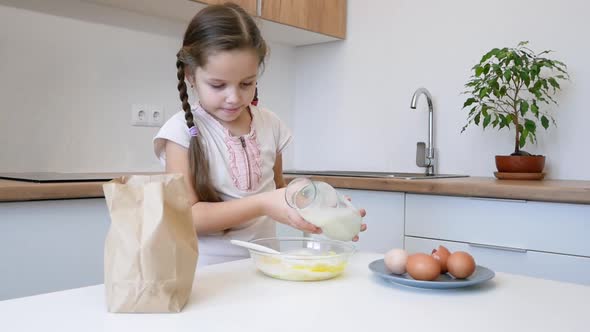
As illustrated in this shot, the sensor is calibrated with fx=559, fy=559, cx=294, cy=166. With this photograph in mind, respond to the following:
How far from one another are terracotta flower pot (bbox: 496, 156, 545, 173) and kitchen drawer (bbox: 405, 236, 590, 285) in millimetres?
388

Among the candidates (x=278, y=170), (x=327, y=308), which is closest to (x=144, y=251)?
(x=327, y=308)

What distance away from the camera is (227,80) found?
1.09 meters

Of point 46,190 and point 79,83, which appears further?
point 79,83

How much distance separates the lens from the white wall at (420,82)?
6.59 ft

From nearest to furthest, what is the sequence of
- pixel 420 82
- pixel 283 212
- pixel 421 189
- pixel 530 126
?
pixel 283 212
pixel 421 189
pixel 530 126
pixel 420 82

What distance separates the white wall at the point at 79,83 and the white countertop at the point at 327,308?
131 centimetres

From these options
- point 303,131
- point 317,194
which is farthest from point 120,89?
point 317,194

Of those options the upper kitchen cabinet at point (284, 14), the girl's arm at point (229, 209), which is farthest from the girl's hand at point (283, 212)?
the upper kitchen cabinet at point (284, 14)

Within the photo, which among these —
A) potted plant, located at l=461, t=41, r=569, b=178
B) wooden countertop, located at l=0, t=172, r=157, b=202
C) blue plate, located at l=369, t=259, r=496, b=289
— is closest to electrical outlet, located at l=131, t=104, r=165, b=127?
wooden countertop, located at l=0, t=172, r=157, b=202

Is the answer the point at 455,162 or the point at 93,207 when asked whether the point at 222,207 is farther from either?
the point at 455,162

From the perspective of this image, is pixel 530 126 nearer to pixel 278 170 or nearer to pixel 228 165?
pixel 278 170

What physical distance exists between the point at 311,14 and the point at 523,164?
110cm

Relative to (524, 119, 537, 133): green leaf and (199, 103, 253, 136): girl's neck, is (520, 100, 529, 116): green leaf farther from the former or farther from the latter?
(199, 103, 253, 136): girl's neck

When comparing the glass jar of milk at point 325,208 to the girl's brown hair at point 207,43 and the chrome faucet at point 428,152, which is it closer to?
the girl's brown hair at point 207,43
